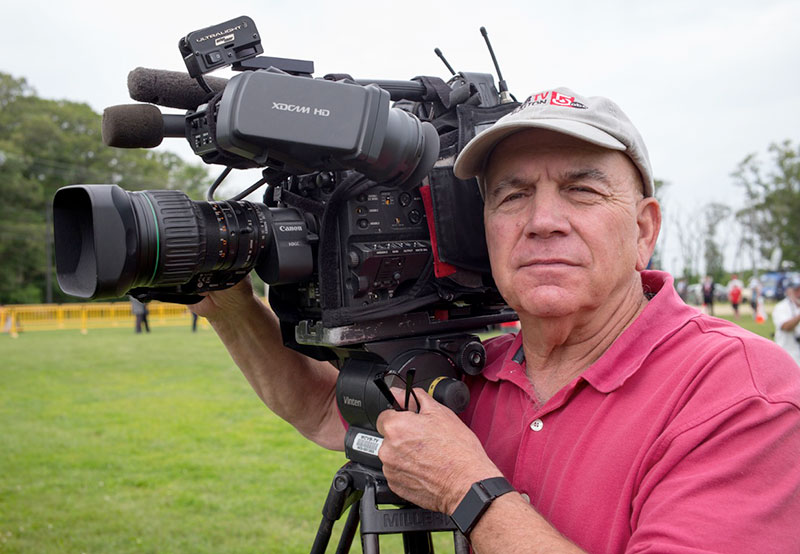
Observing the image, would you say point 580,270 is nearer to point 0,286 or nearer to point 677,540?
point 677,540

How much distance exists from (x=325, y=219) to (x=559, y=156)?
61cm

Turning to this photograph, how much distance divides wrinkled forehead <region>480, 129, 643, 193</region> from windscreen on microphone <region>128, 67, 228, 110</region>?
763 millimetres

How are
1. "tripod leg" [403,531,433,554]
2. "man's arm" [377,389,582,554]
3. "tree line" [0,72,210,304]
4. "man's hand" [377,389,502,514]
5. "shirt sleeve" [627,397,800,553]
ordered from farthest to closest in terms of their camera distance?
"tree line" [0,72,210,304]
"tripod leg" [403,531,433,554]
"man's hand" [377,389,502,514]
"man's arm" [377,389,582,554]
"shirt sleeve" [627,397,800,553]

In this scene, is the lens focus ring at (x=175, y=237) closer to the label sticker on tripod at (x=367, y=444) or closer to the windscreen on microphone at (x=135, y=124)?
the windscreen on microphone at (x=135, y=124)

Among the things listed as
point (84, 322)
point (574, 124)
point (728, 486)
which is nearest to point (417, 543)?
point (728, 486)

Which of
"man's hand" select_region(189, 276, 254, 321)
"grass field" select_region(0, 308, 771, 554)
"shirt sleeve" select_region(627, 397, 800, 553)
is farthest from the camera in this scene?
"grass field" select_region(0, 308, 771, 554)

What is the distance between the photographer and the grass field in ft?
16.6

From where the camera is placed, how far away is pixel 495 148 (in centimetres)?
187

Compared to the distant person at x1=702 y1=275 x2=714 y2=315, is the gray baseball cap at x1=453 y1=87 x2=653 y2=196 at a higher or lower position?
higher

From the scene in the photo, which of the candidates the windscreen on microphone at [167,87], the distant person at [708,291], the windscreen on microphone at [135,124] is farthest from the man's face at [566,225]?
the distant person at [708,291]

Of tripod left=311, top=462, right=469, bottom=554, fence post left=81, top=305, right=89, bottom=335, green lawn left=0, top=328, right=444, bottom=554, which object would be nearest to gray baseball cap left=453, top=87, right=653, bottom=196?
tripod left=311, top=462, right=469, bottom=554

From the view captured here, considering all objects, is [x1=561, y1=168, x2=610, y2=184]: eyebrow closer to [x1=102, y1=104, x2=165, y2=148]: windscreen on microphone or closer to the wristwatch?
the wristwatch

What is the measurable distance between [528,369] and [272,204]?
88cm

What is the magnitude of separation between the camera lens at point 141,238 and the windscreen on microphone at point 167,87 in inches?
9.5
